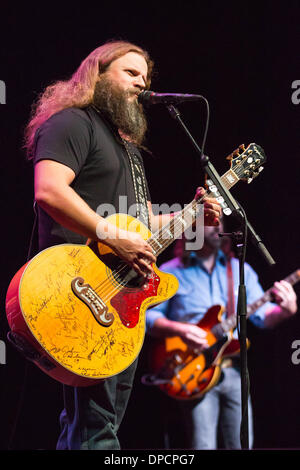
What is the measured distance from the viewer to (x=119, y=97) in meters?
2.54

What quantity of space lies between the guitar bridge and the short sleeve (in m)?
0.49

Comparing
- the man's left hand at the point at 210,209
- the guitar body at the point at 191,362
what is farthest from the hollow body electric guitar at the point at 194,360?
the man's left hand at the point at 210,209

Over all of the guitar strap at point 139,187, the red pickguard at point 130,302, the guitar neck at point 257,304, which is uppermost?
the guitar strap at point 139,187

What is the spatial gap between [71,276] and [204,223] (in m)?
0.81

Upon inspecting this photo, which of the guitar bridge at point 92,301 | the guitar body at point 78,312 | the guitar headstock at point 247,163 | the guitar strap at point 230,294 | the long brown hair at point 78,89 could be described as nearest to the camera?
the guitar body at point 78,312

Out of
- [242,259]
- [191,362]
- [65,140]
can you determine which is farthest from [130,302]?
[191,362]

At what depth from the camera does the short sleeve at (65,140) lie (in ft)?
7.02

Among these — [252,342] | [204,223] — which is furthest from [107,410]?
[252,342]

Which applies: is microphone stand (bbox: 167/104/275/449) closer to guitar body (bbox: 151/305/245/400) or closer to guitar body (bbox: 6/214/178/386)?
guitar body (bbox: 6/214/178/386)

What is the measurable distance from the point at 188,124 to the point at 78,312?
2.96 metres

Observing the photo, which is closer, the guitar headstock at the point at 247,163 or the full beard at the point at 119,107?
the full beard at the point at 119,107

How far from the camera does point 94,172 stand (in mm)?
2293

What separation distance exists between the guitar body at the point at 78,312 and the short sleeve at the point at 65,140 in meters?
0.31

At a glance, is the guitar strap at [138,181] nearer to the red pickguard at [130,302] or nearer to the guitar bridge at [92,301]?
the red pickguard at [130,302]
